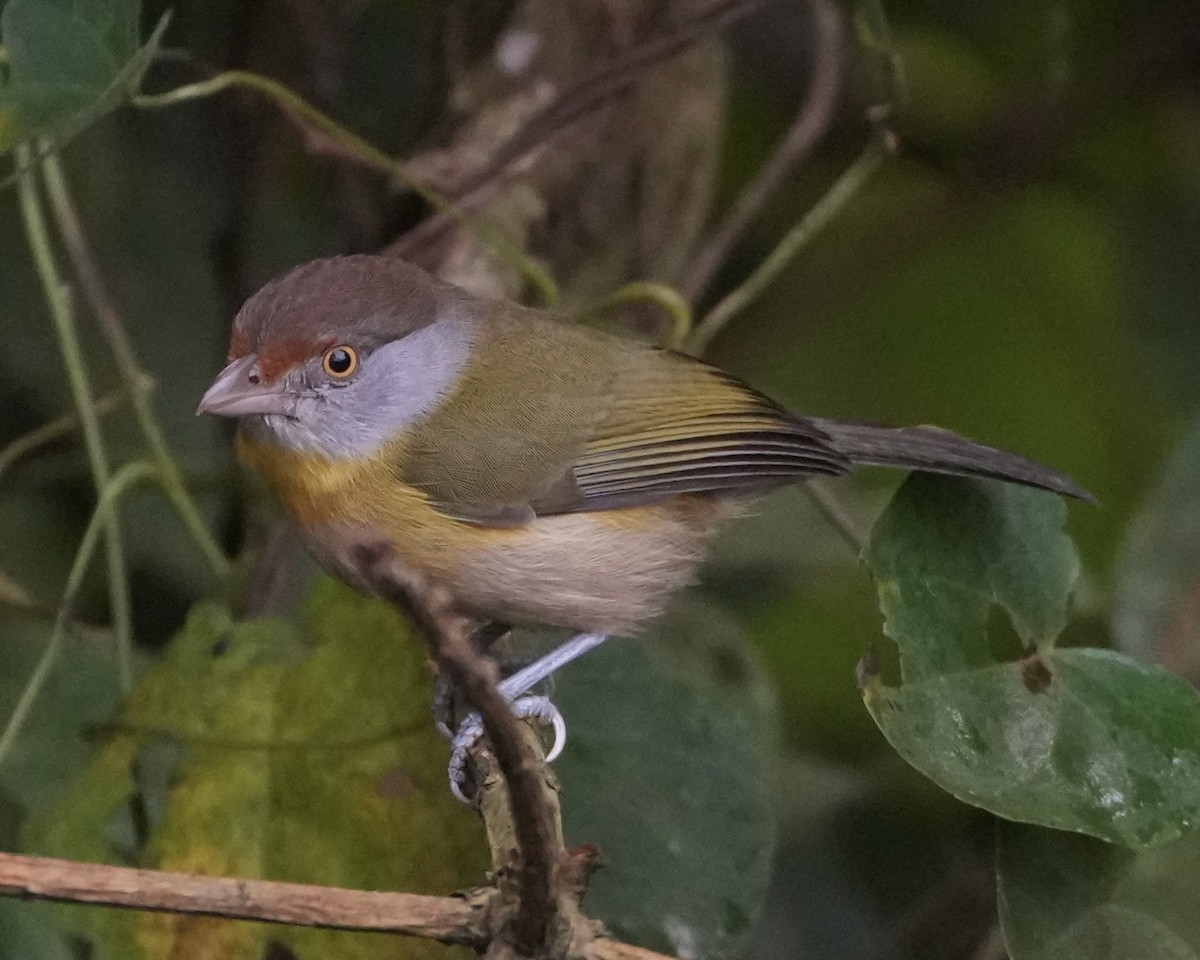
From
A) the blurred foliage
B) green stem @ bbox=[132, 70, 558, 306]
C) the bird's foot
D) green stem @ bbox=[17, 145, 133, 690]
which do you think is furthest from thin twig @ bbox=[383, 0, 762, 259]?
the bird's foot

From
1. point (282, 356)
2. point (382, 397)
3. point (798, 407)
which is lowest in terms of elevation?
point (798, 407)

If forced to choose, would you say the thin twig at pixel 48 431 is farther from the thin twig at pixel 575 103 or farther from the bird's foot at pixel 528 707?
the bird's foot at pixel 528 707

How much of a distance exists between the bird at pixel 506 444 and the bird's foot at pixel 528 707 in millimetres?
39

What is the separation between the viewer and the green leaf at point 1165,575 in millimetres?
2566

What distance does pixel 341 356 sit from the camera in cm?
228

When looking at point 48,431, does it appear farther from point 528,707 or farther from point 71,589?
point 528,707

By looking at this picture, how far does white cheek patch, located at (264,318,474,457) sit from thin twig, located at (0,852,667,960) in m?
0.97

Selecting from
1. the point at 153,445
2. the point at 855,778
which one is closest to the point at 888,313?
the point at 855,778

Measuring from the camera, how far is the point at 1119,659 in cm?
200

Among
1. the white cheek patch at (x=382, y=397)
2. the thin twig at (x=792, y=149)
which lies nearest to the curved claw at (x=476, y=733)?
the white cheek patch at (x=382, y=397)

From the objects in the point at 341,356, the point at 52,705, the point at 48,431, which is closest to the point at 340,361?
the point at 341,356

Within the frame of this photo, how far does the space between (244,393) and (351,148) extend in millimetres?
597

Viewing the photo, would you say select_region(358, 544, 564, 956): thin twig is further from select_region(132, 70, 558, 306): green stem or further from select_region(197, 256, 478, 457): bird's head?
select_region(132, 70, 558, 306): green stem

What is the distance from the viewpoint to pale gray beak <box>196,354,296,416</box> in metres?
2.14
